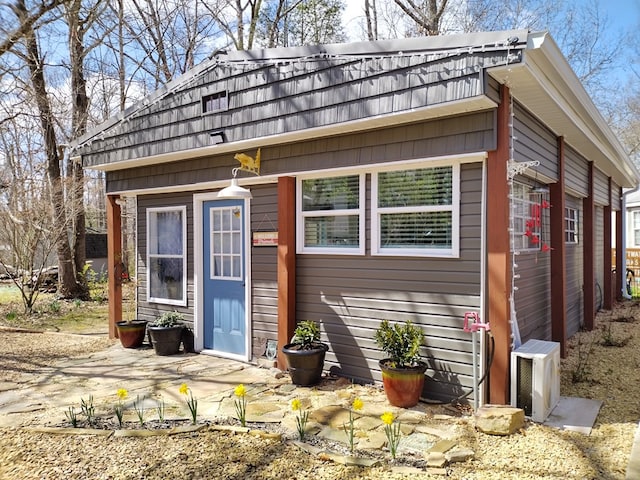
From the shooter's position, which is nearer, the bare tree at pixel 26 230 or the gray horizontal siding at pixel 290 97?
the gray horizontal siding at pixel 290 97

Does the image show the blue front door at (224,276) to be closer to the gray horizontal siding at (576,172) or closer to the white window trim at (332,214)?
the white window trim at (332,214)

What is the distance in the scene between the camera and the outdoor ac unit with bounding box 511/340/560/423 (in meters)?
3.79

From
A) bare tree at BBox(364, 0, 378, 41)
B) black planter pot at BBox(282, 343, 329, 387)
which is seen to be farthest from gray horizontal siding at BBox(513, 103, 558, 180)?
bare tree at BBox(364, 0, 378, 41)

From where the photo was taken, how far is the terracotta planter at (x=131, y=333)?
21.8ft

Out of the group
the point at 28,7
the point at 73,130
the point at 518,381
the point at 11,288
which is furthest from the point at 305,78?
the point at 11,288

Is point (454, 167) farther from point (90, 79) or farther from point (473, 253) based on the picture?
point (90, 79)

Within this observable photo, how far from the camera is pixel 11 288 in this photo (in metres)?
13.5

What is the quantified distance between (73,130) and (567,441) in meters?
13.3

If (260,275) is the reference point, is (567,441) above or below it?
below

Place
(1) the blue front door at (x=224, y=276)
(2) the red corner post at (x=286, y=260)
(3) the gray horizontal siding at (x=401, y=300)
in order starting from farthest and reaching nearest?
(1) the blue front door at (x=224, y=276) < (2) the red corner post at (x=286, y=260) < (3) the gray horizontal siding at (x=401, y=300)

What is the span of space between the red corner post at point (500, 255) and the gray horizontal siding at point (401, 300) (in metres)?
0.15

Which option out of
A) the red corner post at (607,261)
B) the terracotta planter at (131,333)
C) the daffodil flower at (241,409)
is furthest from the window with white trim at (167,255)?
the red corner post at (607,261)

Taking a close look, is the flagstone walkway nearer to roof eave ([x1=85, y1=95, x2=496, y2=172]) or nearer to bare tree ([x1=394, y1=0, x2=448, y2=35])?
roof eave ([x1=85, y1=95, x2=496, y2=172])

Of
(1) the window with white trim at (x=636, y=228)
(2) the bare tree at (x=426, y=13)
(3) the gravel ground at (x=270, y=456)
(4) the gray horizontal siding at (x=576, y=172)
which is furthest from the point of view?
(1) the window with white trim at (x=636, y=228)
